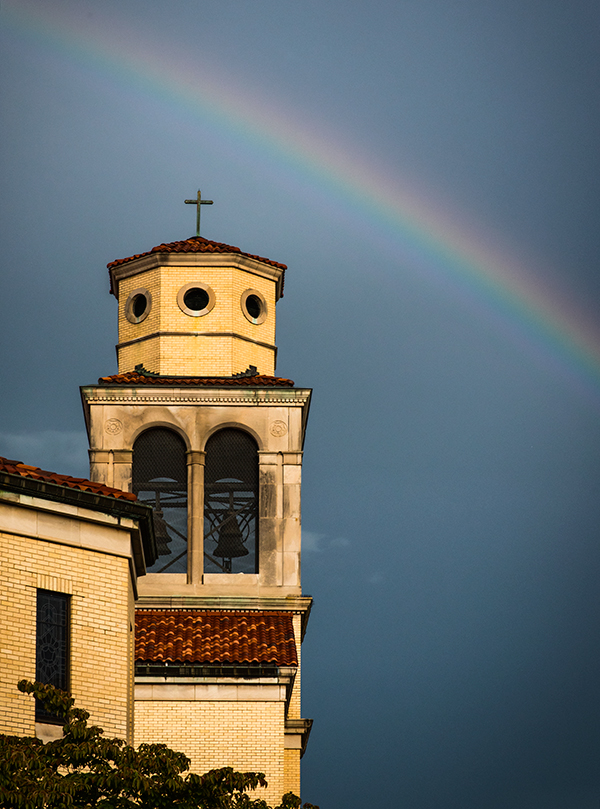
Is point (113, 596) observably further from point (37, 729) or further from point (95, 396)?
point (95, 396)

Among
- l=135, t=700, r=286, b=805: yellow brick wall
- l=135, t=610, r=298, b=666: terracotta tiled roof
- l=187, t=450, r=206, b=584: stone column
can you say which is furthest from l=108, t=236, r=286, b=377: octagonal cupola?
l=135, t=700, r=286, b=805: yellow brick wall

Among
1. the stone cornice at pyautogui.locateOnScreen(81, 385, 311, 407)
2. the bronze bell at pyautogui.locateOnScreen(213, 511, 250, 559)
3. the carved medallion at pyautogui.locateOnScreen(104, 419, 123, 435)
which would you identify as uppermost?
the stone cornice at pyautogui.locateOnScreen(81, 385, 311, 407)

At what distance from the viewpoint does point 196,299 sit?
44.3 meters

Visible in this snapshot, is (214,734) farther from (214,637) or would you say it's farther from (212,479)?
(212,479)

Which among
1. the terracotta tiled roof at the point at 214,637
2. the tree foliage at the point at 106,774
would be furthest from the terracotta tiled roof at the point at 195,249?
the tree foliage at the point at 106,774

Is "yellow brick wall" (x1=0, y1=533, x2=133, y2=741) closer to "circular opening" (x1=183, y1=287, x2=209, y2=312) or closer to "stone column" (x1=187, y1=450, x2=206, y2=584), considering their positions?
"stone column" (x1=187, y1=450, x2=206, y2=584)

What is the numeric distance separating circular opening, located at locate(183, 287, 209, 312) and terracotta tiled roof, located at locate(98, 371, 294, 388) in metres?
2.14

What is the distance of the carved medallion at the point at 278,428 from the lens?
140 feet

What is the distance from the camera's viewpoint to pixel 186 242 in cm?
4519

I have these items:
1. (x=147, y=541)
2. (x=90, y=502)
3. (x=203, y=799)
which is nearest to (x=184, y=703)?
(x=147, y=541)

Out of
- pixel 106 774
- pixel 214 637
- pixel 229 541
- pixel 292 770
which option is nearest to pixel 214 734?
pixel 214 637

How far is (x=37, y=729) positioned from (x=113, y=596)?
3.09 m

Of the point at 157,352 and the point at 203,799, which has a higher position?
the point at 157,352

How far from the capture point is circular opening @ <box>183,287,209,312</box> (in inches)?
1742
